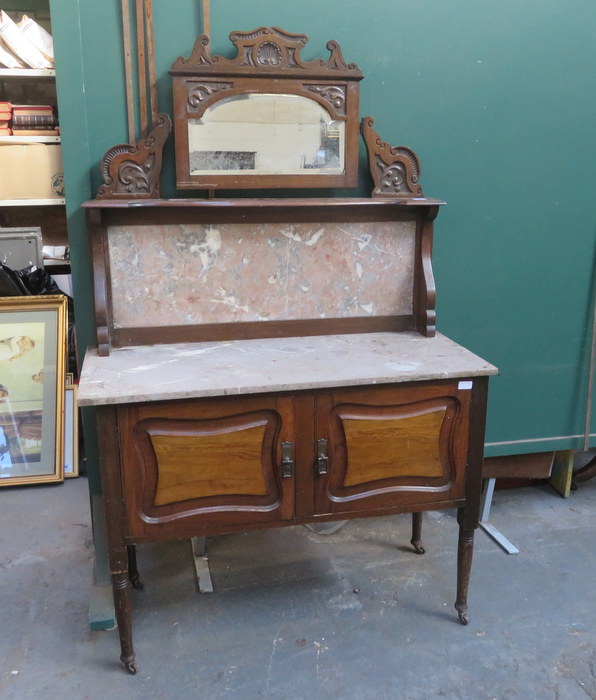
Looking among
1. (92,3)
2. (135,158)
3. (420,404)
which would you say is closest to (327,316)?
(420,404)

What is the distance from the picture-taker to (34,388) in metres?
3.09

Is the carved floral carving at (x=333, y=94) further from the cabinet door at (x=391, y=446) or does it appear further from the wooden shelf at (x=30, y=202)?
the wooden shelf at (x=30, y=202)

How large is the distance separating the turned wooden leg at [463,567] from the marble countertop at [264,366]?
0.54 m

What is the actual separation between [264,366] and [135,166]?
74 centimetres

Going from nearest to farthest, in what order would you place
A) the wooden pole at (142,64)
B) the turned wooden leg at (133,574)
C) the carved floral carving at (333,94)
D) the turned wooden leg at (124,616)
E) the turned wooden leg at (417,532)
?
the turned wooden leg at (124,616), the wooden pole at (142,64), the carved floral carving at (333,94), the turned wooden leg at (133,574), the turned wooden leg at (417,532)

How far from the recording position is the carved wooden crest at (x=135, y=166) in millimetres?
1973

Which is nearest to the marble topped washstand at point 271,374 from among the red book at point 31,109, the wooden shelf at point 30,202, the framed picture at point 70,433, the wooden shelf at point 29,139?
the framed picture at point 70,433

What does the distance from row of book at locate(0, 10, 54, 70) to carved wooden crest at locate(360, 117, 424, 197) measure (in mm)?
1838

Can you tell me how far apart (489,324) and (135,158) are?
1433mm

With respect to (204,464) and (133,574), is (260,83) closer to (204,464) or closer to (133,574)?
(204,464)

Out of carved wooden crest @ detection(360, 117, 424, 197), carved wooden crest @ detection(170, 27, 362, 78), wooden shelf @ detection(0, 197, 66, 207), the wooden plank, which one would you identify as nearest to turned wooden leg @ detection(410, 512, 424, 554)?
the wooden plank

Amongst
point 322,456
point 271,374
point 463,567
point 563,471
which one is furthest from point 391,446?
point 563,471

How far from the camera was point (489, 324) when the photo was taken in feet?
8.23

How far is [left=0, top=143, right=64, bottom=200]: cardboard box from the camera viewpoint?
10.0 ft
